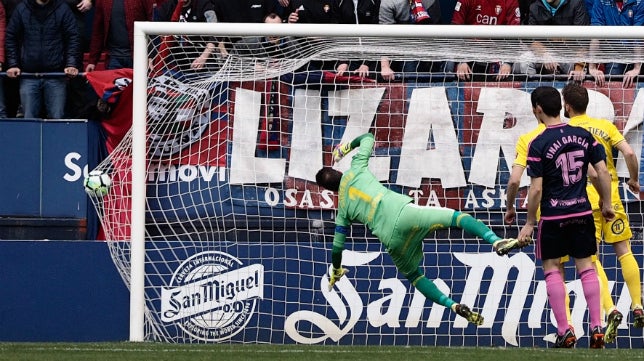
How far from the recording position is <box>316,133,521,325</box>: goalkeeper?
9625 mm

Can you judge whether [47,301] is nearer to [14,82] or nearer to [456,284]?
[14,82]

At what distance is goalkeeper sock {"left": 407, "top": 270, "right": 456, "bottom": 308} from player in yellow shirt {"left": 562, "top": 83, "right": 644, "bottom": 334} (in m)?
1.19

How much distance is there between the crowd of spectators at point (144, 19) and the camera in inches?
472

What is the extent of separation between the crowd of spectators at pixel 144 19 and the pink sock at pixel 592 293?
2.92 metres

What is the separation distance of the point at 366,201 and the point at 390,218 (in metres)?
0.25

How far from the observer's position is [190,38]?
11.6 metres

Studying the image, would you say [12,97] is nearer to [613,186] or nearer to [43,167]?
[43,167]

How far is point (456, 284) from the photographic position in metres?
11.5

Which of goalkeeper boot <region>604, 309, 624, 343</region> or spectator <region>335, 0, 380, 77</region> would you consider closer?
goalkeeper boot <region>604, 309, 624, 343</region>

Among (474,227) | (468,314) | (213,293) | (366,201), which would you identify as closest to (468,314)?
(468,314)

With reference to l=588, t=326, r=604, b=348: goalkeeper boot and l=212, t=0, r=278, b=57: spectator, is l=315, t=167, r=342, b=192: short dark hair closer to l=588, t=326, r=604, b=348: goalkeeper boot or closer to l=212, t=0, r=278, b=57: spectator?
l=588, t=326, r=604, b=348: goalkeeper boot

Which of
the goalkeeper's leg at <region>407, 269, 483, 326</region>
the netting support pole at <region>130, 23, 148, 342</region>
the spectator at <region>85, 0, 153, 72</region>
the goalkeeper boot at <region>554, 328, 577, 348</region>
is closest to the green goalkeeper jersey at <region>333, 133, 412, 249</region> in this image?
the goalkeeper's leg at <region>407, 269, 483, 326</region>

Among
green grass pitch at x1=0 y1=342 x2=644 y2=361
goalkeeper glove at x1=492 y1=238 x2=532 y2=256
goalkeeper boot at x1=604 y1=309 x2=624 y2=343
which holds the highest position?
goalkeeper glove at x1=492 y1=238 x2=532 y2=256

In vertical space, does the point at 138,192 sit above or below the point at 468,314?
above
